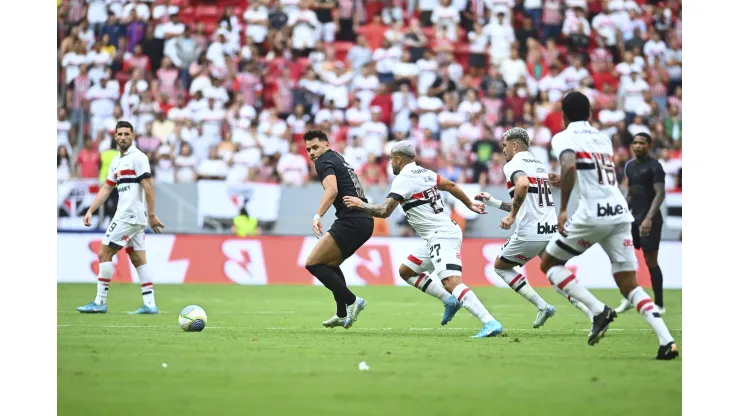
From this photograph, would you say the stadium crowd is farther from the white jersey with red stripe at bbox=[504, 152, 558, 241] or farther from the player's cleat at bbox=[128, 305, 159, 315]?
the white jersey with red stripe at bbox=[504, 152, 558, 241]

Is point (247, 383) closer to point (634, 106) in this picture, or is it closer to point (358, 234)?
point (358, 234)

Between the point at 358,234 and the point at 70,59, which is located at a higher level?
the point at 70,59

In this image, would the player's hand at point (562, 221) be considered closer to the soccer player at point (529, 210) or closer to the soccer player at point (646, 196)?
the soccer player at point (529, 210)

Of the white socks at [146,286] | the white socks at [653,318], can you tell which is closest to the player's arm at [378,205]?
the white socks at [653,318]

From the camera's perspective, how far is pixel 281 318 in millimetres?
13492

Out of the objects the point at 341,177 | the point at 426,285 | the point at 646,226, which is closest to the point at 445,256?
the point at 426,285

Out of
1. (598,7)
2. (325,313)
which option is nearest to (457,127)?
(598,7)

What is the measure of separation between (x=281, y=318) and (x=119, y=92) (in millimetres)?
13214

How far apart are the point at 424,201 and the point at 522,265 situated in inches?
61.2

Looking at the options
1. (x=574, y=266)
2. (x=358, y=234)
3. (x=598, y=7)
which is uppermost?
(x=598, y=7)

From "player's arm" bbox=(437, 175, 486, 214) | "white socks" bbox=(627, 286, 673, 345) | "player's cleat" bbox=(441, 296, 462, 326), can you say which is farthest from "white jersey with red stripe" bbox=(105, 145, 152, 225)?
"white socks" bbox=(627, 286, 673, 345)

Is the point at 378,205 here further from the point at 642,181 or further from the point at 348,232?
the point at 642,181

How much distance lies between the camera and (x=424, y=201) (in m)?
11.4

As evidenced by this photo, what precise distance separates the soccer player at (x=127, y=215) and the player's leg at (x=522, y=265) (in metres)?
4.87
